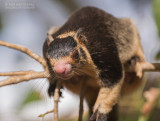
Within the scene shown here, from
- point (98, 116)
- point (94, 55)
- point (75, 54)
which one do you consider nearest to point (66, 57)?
point (75, 54)

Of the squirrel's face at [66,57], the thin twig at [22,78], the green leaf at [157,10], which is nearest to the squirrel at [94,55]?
the squirrel's face at [66,57]

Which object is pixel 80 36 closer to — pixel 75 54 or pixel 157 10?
pixel 75 54

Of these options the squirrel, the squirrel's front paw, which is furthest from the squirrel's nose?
the squirrel's front paw

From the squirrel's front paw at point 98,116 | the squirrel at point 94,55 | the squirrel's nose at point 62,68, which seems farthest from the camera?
the squirrel's front paw at point 98,116

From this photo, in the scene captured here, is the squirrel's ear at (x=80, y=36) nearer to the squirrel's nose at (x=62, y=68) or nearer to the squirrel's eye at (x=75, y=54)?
the squirrel's eye at (x=75, y=54)

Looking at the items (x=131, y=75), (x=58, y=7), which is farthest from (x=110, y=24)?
(x=58, y=7)

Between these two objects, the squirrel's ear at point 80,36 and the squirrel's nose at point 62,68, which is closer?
the squirrel's nose at point 62,68

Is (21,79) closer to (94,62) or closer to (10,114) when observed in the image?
(94,62)

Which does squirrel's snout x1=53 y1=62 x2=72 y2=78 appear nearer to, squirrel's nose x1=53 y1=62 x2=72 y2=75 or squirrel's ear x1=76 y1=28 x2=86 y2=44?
squirrel's nose x1=53 y1=62 x2=72 y2=75
